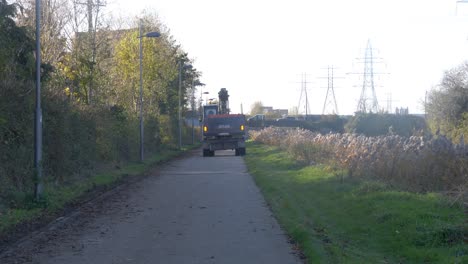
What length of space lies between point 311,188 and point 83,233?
874 centimetres

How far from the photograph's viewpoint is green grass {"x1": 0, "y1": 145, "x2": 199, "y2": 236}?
14484mm

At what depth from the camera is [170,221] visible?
14641mm

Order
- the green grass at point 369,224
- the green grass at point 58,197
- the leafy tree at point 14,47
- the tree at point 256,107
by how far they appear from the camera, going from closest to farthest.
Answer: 1. the green grass at point 369,224
2. the green grass at point 58,197
3. the leafy tree at point 14,47
4. the tree at point 256,107

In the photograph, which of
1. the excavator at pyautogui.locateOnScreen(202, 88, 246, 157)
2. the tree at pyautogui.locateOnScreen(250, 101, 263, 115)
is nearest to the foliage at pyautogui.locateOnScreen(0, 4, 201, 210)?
the excavator at pyautogui.locateOnScreen(202, 88, 246, 157)

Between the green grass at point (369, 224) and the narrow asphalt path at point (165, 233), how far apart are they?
56 centimetres

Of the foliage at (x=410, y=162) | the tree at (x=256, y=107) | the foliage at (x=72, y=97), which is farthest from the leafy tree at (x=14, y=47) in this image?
the tree at (x=256, y=107)

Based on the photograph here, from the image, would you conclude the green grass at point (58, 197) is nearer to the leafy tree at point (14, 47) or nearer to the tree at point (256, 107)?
the leafy tree at point (14, 47)

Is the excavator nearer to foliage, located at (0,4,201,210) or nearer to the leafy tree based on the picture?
foliage, located at (0,4,201,210)

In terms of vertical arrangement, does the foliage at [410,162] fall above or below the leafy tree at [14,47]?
below

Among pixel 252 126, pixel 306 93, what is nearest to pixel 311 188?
pixel 306 93

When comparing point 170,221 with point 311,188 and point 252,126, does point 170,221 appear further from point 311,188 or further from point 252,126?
point 252,126

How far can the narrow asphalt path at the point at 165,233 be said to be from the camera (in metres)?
10.7

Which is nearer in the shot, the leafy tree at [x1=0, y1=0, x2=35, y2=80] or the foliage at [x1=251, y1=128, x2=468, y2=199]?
the foliage at [x1=251, y1=128, x2=468, y2=199]

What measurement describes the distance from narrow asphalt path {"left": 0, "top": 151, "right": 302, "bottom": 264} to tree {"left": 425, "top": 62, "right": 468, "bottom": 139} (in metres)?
31.6
